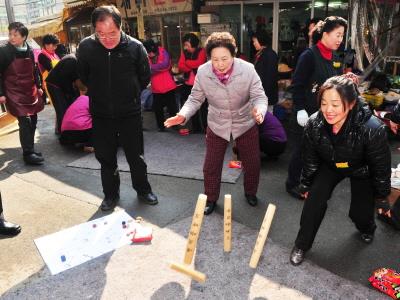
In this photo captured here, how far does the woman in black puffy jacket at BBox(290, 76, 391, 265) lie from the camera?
2.40 meters

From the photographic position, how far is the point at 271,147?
4773 millimetres

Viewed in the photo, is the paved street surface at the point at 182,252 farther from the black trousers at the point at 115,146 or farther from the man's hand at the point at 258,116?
the man's hand at the point at 258,116

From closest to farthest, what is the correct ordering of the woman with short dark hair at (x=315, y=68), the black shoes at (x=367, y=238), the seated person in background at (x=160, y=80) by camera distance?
1. the black shoes at (x=367, y=238)
2. the woman with short dark hair at (x=315, y=68)
3. the seated person in background at (x=160, y=80)

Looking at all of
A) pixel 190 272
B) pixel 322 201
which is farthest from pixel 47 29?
pixel 322 201

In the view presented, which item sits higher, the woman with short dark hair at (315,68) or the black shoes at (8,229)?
the woman with short dark hair at (315,68)

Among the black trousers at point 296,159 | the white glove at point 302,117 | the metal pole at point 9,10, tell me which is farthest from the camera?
the metal pole at point 9,10

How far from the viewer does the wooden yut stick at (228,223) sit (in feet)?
8.41

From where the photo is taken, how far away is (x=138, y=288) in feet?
8.47

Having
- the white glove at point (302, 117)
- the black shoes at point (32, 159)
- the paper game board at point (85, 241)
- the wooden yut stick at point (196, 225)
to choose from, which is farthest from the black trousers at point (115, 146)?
the black shoes at point (32, 159)

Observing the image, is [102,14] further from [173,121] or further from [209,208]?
[209,208]

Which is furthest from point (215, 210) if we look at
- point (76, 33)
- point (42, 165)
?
point (76, 33)

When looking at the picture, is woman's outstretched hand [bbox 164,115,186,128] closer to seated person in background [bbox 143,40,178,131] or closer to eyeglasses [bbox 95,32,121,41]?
eyeglasses [bbox 95,32,121,41]

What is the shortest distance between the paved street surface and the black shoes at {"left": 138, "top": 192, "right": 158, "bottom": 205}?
0.22ft

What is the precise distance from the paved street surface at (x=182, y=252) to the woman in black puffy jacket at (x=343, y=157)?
23 centimetres
